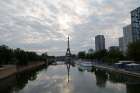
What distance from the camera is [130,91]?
21.6m

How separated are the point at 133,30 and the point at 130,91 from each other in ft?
204

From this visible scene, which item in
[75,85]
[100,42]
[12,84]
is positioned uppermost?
[100,42]

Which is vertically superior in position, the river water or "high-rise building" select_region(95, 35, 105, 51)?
"high-rise building" select_region(95, 35, 105, 51)

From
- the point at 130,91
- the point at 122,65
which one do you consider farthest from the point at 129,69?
the point at 130,91

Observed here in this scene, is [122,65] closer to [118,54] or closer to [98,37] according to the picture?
[118,54]

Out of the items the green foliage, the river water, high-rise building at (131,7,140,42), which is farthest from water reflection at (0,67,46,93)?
high-rise building at (131,7,140,42)

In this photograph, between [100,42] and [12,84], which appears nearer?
[12,84]

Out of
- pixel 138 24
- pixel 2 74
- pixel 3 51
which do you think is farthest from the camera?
pixel 138 24

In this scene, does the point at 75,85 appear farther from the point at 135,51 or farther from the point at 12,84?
the point at 135,51

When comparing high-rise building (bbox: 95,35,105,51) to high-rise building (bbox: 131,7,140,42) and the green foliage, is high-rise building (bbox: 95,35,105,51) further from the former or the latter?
the green foliage

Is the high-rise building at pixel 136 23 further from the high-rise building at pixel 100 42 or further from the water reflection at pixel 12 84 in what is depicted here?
the high-rise building at pixel 100 42

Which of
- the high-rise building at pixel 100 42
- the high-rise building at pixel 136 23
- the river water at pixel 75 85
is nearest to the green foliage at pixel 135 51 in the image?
the river water at pixel 75 85

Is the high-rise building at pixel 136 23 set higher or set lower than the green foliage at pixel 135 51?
higher

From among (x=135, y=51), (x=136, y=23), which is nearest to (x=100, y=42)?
(x=136, y=23)
